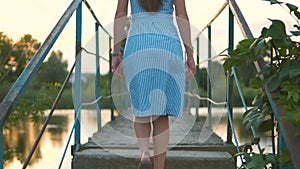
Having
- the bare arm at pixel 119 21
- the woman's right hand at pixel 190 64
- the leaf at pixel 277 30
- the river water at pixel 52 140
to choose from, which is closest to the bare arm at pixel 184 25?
the woman's right hand at pixel 190 64

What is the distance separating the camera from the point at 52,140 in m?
12.9

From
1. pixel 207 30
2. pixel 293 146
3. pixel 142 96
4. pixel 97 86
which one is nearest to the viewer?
pixel 293 146

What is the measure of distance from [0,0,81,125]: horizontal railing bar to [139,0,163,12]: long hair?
13.3 inches

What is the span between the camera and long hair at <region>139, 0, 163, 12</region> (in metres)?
2.47

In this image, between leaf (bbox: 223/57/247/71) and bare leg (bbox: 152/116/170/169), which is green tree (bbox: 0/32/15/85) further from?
leaf (bbox: 223/57/247/71)

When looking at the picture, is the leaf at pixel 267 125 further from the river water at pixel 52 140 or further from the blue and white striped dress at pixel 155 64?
the blue and white striped dress at pixel 155 64

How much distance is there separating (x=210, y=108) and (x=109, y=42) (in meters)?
0.88

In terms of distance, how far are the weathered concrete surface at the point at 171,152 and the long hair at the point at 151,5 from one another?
2.07 ft

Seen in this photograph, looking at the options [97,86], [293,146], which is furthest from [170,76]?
[97,86]

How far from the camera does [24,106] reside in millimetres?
5176

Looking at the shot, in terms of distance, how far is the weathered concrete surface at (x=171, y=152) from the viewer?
291cm

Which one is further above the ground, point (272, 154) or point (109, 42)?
point (109, 42)

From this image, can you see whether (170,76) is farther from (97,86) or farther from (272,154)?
(97,86)

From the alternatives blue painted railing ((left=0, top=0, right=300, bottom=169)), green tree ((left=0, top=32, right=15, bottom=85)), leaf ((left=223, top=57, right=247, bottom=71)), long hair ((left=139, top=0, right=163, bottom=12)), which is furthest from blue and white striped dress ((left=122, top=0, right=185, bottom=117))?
green tree ((left=0, top=32, right=15, bottom=85))
